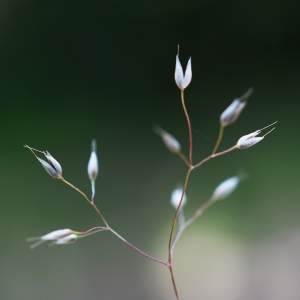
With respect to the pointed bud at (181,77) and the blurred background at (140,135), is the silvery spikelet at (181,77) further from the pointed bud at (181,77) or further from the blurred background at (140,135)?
the blurred background at (140,135)

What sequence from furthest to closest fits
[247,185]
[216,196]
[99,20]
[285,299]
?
[99,20] → [247,185] → [285,299] → [216,196]

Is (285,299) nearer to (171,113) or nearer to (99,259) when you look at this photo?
(99,259)

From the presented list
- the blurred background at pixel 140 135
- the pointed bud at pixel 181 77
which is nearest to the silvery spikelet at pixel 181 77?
the pointed bud at pixel 181 77

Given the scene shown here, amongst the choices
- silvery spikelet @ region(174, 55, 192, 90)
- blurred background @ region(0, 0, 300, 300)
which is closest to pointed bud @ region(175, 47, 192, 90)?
silvery spikelet @ region(174, 55, 192, 90)

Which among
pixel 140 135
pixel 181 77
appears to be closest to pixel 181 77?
pixel 181 77

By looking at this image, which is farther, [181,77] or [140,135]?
[140,135]

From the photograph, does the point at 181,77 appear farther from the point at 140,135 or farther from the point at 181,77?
the point at 140,135

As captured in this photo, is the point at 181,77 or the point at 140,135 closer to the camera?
the point at 181,77

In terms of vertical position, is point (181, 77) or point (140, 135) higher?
point (181, 77)

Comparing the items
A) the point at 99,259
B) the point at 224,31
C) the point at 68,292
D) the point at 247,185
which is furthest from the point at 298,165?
the point at 68,292
